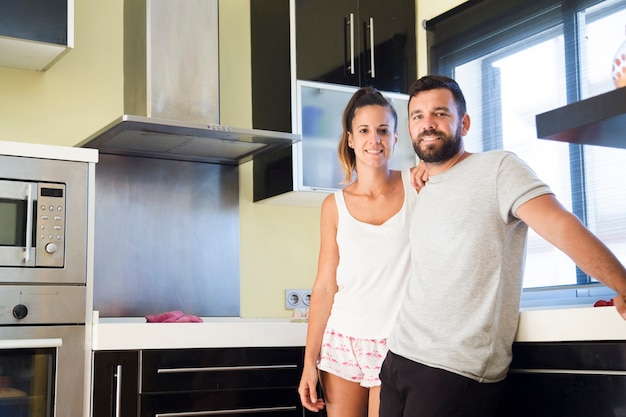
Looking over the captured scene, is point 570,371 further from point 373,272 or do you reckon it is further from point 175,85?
point 175,85

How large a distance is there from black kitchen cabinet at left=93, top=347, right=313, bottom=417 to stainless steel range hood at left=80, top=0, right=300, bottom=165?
2.72 ft

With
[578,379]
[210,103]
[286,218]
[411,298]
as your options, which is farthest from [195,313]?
[578,379]

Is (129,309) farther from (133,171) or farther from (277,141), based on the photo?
(277,141)

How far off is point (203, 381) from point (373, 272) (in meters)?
0.91

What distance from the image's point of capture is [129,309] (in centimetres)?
338

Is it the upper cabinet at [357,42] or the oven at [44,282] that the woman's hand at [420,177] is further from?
the upper cabinet at [357,42]

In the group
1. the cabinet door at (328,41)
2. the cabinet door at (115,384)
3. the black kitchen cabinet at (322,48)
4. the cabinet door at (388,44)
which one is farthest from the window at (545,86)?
the cabinet door at (115,384)

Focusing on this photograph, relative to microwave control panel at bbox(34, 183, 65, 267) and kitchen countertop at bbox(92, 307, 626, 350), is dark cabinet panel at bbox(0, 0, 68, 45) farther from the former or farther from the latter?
kitchen countertop at bbox(92, 307, 626, 350)

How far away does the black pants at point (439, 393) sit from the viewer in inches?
65.8

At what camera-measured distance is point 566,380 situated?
1.66 m

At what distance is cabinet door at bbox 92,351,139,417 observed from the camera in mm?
2670

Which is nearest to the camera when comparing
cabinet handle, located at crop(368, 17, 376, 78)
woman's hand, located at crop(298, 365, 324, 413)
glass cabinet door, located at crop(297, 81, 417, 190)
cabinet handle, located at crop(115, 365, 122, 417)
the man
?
the man

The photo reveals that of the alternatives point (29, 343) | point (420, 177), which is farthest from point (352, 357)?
point (29, 343)

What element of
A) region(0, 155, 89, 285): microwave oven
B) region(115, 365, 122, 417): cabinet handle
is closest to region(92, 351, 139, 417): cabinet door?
region(115, 365, 122, 417): cabinet handle
